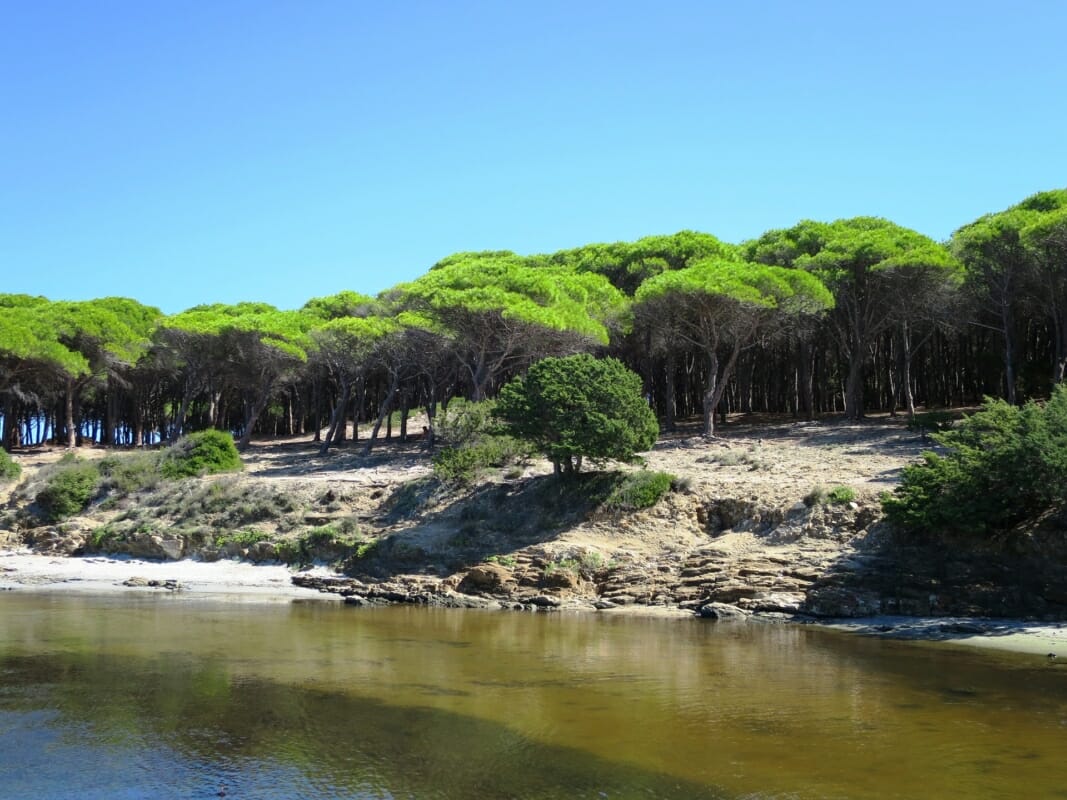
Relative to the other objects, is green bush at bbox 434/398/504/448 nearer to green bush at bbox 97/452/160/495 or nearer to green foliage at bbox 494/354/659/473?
green foliage at bbox 494/354/659/473

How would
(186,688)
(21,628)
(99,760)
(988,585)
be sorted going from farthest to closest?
(988,585), (21,628), (186,688), (99,760)

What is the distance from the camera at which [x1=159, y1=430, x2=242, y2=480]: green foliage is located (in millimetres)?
39375

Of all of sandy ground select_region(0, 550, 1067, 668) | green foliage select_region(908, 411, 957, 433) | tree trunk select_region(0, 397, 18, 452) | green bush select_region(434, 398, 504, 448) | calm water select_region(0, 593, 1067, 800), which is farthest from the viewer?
tree trunk select_region(0, 397, 18, 452)

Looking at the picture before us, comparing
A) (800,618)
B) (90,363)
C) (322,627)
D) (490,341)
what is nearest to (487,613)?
(322,627)

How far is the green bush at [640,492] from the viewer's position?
2945 centimetres

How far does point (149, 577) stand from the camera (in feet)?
102

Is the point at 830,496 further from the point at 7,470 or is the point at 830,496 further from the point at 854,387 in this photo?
the point at 7,470

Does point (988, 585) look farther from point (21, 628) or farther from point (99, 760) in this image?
point (21, 628)

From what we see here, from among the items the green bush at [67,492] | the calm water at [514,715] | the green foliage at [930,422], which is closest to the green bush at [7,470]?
the green bush at [67,492]

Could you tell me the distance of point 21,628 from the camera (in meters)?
20.8

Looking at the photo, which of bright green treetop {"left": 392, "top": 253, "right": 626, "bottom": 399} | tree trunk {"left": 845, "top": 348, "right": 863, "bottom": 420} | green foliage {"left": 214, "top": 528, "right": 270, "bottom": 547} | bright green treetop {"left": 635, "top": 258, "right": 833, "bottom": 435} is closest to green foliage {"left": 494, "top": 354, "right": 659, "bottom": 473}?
bright green treetop {"left": 635, "top": 258, "right": 833, "bottom": 435}

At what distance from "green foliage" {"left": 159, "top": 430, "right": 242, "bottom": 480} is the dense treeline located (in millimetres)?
6960

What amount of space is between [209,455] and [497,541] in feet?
56.5

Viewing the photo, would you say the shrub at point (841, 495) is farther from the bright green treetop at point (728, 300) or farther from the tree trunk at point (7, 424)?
the tree trunk at point (7, 424)
